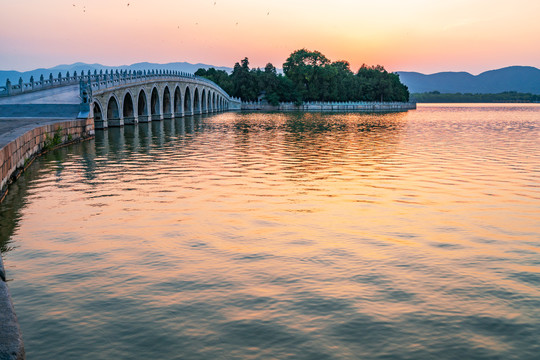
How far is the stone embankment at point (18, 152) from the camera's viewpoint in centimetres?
484

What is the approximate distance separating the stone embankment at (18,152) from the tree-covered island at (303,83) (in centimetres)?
9477

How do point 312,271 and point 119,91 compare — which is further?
point 119,91

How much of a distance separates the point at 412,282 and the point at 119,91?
42804 millimetres

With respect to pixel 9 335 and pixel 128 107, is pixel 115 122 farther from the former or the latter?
pixel 9 335

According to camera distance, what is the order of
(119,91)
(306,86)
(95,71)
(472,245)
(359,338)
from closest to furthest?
(359,338), (472,245), (119,91), (95,71), (306,86)

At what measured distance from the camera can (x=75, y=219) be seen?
1178cm

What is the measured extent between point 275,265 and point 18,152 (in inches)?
530

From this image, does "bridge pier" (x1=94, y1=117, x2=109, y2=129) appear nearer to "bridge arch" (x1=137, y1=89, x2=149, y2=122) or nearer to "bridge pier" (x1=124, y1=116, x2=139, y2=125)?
"bridge pier" (x1=124, y1=116, x2=139, y2=125)

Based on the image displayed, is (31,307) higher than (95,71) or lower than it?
lower

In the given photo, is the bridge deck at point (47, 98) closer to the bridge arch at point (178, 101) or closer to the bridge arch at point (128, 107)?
the bridge arch at point (128, 107)

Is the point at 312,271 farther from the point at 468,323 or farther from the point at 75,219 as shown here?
the point at 75,219

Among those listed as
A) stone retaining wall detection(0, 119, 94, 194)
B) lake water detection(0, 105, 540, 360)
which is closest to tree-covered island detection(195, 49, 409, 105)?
stone retaining wall detection(0, 119, 94, 194)

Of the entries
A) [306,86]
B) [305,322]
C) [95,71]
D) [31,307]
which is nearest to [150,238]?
[31,307]

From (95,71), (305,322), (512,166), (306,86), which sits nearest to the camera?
(305,322)
